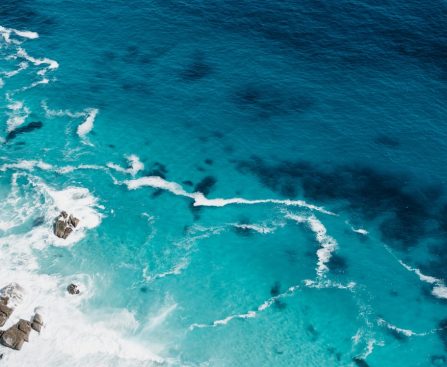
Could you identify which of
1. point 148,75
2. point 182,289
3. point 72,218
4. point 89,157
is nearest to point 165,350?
point 182,289

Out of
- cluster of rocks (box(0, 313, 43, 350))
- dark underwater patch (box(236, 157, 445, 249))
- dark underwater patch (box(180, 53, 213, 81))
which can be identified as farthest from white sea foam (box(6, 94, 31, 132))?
dark underwater patch (box(236, 157, 445, 249))

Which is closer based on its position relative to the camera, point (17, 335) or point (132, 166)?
point (17, 335)

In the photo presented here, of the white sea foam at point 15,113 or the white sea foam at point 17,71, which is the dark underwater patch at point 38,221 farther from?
the white sea foam at point 17,71

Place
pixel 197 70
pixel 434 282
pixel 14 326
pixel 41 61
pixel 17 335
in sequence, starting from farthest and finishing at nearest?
pixel 41 61
pixel 197 70
pixel 434 282
pixel 14 326
pixel 17 335

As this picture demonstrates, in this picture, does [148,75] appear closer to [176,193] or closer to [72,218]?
[176,193]

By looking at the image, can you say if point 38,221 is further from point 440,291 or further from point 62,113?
point 440,291

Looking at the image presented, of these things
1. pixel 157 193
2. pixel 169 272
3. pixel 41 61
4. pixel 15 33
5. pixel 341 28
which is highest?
pixel 341 28

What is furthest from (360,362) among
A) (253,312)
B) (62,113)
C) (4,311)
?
(62,113)
